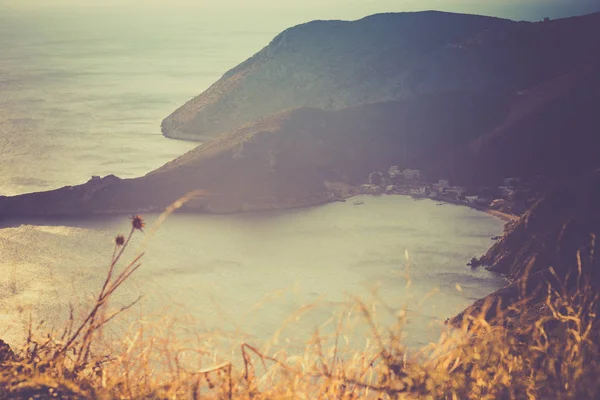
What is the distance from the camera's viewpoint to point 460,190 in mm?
40438

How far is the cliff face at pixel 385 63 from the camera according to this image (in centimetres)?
5316

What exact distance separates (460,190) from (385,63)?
19064mm

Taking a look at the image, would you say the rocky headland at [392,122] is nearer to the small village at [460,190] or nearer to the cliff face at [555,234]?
the cliff face at [555,234]

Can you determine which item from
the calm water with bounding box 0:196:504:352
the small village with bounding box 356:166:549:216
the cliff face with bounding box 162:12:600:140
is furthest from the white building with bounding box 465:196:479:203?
the cliff face with bounding box 162:12:600:140

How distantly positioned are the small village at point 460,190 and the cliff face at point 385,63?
11063 millimetres

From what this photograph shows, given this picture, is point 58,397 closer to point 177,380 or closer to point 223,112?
point 177,380

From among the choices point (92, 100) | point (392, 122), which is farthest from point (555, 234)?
point (92, 100)

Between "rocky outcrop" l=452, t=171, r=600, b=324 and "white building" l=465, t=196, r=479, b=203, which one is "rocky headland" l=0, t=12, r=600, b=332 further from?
"white building" l=465, t=196, r=479, b=203

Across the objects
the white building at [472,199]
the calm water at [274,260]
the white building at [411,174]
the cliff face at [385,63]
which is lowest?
the calm water at [274,260]

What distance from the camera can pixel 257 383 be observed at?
291cm

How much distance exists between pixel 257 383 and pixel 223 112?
60.9 m

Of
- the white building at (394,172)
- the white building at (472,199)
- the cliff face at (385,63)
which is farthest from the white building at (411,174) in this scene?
the cliff face at (385,63)

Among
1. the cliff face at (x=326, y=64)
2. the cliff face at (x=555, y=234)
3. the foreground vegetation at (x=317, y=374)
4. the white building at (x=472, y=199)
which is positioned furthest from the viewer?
the cliff face at (x=326, y=64)

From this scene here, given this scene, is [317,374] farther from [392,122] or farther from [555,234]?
[392,122]
